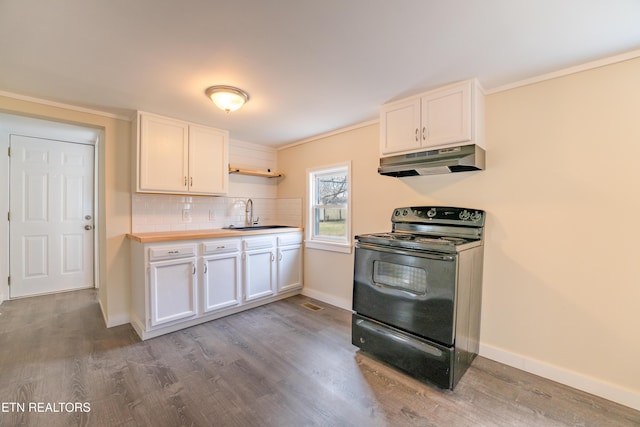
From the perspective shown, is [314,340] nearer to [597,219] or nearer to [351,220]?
[351,220]

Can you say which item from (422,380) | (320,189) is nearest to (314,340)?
(422,380)

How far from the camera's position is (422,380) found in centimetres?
196

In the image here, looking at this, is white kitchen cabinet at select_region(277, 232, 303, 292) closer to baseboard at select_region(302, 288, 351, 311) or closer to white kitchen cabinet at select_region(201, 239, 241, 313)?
baseboard at select_region(302, 288, 351, 311)

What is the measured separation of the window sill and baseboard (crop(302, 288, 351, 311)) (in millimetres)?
598

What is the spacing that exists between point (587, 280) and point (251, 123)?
3.29m

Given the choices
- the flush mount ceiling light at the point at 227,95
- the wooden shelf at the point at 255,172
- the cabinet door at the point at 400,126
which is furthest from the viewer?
the wooden shelf at the point at 255,172

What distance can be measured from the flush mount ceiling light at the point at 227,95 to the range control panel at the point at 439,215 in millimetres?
1799

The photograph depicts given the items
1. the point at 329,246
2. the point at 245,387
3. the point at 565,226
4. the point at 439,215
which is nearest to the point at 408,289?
the point at 439,215

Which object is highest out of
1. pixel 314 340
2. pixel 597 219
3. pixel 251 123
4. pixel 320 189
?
pixel 251 123

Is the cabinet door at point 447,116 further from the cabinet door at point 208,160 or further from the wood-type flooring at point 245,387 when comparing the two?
the cabinet door at point 208,160

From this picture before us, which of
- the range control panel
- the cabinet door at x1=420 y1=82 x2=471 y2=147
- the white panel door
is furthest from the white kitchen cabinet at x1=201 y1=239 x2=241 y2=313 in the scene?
the white panel door

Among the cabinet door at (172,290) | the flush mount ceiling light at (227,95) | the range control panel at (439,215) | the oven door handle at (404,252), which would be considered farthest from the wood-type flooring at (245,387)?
the flush mount ceiling light at (227,95)

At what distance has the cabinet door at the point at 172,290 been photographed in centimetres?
253

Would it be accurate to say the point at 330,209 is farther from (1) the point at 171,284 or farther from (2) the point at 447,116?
(1) the point at 171,284
